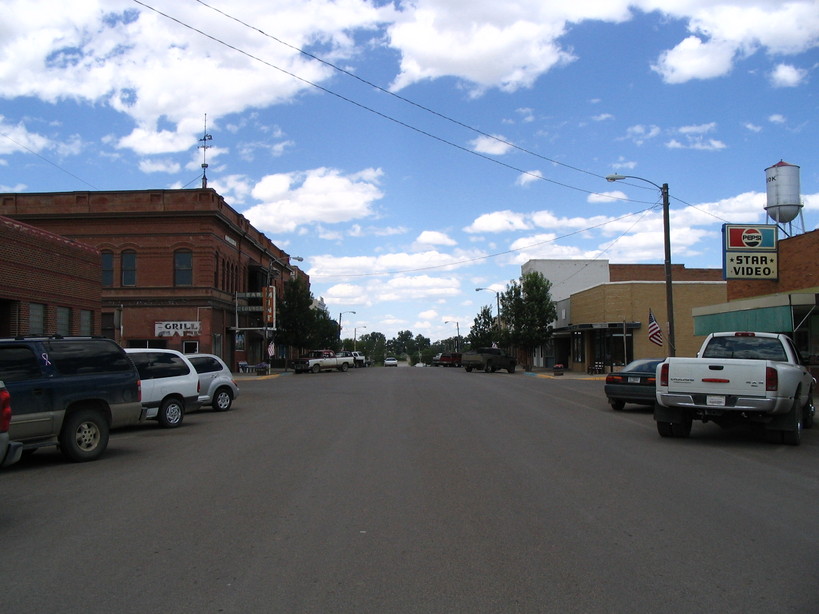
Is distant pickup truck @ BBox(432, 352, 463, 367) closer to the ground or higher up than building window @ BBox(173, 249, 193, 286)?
closer to the ground

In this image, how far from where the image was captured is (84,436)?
10.9 metres

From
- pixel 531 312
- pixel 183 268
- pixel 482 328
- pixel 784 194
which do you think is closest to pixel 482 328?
pixel 482 328

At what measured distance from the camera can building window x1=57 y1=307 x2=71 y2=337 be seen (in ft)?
85.1

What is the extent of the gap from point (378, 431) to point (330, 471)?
454 cm

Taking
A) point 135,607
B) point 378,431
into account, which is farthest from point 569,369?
point 135,607

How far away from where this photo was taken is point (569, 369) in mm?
56688

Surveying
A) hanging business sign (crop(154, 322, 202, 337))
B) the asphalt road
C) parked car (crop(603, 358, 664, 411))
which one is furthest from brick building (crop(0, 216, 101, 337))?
parked car (crop(603, 358, 664, 411))

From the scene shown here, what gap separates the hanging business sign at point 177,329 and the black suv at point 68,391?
3562cm

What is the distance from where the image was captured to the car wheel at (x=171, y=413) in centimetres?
1588

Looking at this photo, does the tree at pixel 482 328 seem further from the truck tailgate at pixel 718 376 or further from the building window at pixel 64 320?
the truck tailgate at pixel 718 376

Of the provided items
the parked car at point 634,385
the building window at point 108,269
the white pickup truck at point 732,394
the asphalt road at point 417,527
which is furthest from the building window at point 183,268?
the white pickup truck at point 732,394

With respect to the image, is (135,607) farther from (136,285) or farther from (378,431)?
(136,285)

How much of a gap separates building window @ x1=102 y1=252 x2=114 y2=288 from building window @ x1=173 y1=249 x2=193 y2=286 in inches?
168

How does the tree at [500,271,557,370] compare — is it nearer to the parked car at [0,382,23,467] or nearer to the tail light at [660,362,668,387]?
the tail light at [660,362,668,387]
